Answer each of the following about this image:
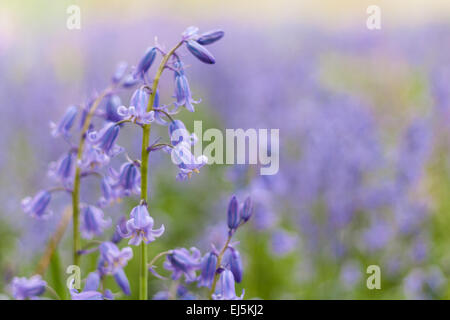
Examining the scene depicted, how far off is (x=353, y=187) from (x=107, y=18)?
4.49m

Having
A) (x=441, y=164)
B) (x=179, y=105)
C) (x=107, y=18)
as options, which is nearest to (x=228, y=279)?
(x=179, y=105)

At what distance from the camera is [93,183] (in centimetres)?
429

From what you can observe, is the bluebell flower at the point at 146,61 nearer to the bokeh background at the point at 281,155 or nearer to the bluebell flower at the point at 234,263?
the bluebell flower at the point at 234,263

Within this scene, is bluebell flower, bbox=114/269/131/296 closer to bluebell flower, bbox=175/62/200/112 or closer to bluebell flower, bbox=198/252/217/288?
bluebell flower, bbox=198/252/217/288

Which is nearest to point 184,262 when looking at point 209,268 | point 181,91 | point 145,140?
point 209,268

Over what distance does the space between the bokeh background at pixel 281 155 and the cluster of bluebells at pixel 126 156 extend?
35 cm

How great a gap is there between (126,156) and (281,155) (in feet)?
10.2

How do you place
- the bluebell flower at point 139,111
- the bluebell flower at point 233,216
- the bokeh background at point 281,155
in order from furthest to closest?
the bokeh background at point 281,155, the bluebell flower at point 233,216, the bluebell flower at point 139,111

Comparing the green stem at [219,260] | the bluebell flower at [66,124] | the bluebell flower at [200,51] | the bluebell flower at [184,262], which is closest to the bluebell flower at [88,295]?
the bluebell flower at [184,262]

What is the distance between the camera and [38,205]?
1885mm

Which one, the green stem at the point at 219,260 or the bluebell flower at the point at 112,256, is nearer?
the green stem at the point at 219,260

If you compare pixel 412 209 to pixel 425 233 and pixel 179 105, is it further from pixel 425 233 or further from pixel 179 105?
pixel 179 105

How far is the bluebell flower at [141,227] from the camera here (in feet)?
4.88

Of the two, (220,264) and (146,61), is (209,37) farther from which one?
(220,264)
